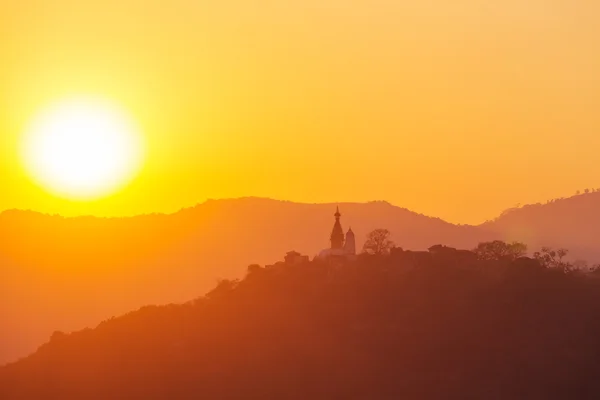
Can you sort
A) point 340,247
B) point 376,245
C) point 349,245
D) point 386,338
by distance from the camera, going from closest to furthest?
point 386,338
point 349,245
point 340,247
point 376,245

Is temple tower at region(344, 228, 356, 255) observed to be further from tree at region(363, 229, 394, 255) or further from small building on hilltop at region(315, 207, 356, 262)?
tree at region(363, 229, 394, 255)

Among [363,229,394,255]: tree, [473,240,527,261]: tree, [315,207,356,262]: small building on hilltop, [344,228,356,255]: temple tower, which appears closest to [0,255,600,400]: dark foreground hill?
[315,207,356,262]: small building on hilltop

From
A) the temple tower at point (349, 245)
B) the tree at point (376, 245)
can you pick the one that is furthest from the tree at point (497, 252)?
the temple tower at point (349, 245)

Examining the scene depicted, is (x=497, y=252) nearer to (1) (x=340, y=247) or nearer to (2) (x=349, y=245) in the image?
(2) (x=349, y=245)

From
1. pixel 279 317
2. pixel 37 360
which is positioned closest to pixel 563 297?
pixel 279 317

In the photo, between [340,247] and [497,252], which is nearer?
[340,247]

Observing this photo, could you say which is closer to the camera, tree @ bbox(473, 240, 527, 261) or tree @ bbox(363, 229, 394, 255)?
tree @ bbox(473, 240, 527, 261)

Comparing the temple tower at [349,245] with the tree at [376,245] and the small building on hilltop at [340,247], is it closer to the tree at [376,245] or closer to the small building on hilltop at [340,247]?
the small building on hilltop at [340,247]

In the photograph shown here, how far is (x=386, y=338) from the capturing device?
127 metres

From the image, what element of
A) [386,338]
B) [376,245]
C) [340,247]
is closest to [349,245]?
[340,247]

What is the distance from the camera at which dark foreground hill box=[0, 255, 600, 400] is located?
11794 centimetres

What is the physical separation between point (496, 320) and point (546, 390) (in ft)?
36.1

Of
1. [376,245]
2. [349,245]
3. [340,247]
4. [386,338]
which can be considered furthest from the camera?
[376,245]

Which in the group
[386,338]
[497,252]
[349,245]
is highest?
[349,245]
